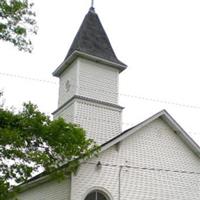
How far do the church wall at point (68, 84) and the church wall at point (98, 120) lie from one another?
1.26m

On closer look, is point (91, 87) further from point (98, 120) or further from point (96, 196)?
point (96, 196)

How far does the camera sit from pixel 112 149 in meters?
17.1

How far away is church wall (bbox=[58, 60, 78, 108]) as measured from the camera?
2283 centimetres

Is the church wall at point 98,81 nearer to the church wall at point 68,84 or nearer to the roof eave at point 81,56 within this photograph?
the roof eave at point 81,56

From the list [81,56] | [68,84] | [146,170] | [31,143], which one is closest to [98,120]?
[68,84]

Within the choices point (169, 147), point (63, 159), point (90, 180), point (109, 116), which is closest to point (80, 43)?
point (109, 116)

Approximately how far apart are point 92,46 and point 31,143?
14.2 meters

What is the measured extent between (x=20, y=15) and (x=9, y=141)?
315 cm

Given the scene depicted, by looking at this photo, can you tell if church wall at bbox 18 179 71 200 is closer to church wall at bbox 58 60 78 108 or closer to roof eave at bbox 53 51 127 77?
church wall at bbox 58 60 78 108

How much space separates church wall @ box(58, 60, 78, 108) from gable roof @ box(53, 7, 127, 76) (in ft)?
1.33

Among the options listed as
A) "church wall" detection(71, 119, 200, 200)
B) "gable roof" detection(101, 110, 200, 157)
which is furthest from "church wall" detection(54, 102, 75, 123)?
"gable roof" detection(101, 110, 200, 157)

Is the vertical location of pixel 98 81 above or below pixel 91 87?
above

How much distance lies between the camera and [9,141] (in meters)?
10.1

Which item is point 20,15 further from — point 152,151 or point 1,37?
point 152,151
